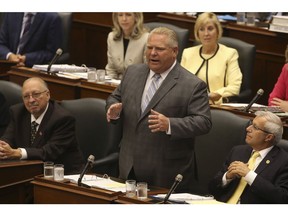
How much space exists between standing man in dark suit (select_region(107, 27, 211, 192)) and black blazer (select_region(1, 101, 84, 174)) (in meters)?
0.37

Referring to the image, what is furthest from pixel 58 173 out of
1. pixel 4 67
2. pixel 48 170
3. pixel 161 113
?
pixel 4 67

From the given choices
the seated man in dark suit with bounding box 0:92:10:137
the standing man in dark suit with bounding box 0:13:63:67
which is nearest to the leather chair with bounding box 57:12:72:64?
the standing man in dark suit with bounding box 0:13:63:67

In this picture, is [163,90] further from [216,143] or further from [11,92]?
[11,92]

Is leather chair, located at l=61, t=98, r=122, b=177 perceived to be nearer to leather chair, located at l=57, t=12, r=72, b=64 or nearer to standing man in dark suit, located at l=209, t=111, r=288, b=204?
standing man in dark suit, located at l=209, t=111, r=288, b=204

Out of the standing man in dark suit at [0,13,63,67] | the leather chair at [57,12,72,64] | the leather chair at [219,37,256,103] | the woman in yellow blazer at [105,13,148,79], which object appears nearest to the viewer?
the leather chair at [219,37,256,103]

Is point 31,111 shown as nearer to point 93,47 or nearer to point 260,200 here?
point 260,200

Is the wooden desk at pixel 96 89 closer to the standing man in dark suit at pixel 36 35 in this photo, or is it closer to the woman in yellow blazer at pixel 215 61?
the woman in yellow blazer at pixel 215 61

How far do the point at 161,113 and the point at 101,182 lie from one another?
1.34ft

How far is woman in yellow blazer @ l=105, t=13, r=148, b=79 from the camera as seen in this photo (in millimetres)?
4961

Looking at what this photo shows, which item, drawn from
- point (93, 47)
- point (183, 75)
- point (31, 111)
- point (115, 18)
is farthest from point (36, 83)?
point (93, 47)

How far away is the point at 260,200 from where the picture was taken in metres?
3.05

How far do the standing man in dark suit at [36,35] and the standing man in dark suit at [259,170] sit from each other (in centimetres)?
252

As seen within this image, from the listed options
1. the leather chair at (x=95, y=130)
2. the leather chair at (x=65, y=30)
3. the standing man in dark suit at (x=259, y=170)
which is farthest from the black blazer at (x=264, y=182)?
the leather chair at (x=65, y=30)

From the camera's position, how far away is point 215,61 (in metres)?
4.71
